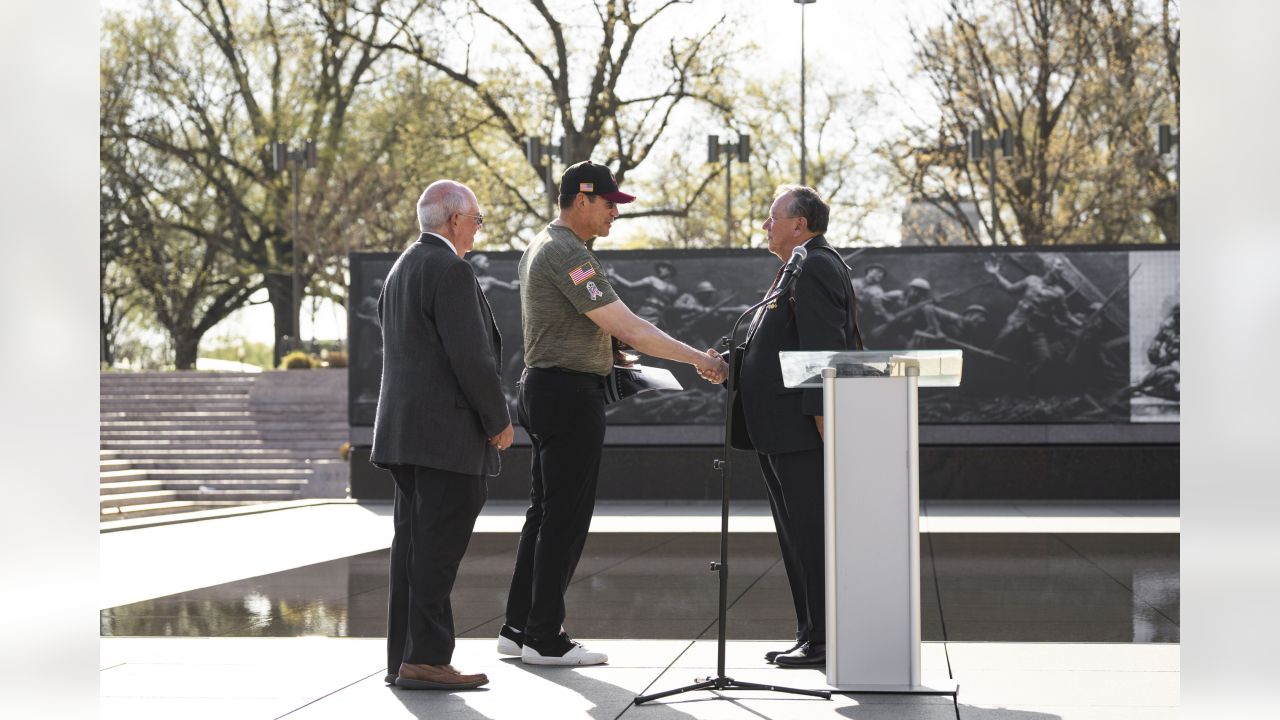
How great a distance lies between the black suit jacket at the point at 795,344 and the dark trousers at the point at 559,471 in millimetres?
684

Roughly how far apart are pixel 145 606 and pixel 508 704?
12.4 ft

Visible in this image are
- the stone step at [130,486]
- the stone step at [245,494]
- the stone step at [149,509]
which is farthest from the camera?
the stone step at [245,494]

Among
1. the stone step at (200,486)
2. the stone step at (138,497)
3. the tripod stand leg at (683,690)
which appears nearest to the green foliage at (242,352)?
the stone step at (200,486)

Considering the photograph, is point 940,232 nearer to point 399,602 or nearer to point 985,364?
point 985,364

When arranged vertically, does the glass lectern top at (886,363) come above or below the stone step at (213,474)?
above

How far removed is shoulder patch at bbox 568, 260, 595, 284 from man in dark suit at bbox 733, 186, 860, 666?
79 cm

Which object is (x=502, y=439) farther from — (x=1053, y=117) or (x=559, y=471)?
(x=1053, y=117)

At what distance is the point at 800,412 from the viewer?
6145mm

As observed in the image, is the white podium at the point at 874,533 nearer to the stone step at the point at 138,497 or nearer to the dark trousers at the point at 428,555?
the dark trousers at the point at 428,555

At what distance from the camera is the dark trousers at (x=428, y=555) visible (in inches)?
221

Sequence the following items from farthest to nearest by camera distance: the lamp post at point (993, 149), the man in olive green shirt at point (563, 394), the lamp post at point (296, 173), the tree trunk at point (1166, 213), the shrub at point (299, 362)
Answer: the lamp post at point (296, 173) < the tree trunk at point (1166, 213) < the shrub at point (299, 362) < the lamp post at point (993, 149) < the man in olive green shirt at point (563, 394)

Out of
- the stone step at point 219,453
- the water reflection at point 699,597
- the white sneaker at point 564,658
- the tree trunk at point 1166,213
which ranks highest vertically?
the tree trunk at point 1166,213

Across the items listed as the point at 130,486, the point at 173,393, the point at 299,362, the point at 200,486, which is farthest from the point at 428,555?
the point at 299,362

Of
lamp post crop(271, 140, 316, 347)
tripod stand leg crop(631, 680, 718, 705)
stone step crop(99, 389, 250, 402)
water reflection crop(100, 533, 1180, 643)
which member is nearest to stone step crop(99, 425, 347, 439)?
stone step crop(99, 389, 250, 402)
